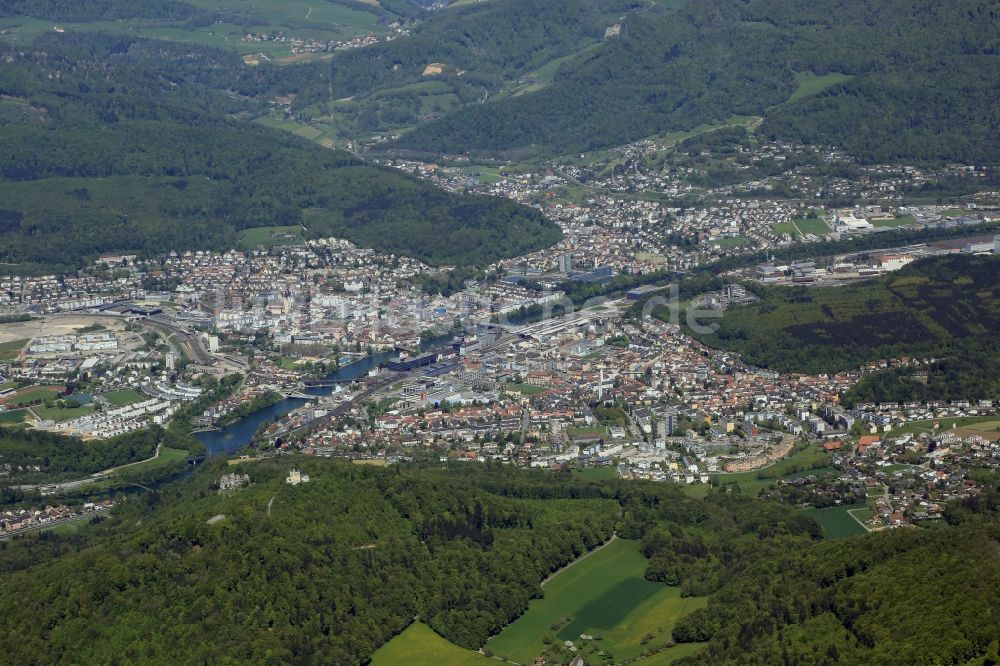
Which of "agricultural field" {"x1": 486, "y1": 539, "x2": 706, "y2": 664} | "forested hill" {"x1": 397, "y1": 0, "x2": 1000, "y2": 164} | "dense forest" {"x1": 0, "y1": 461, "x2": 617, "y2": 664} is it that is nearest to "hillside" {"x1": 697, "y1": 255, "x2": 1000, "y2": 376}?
"dense forest" {"x1": 0, "y1": 461, "x2": 617, "y2": 664}

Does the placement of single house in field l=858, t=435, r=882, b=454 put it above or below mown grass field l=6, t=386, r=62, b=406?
above

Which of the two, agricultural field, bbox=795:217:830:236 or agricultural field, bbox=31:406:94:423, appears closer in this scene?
agricultural field, bbox=31:406:94:423

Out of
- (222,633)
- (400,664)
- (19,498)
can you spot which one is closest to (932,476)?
(400,664)

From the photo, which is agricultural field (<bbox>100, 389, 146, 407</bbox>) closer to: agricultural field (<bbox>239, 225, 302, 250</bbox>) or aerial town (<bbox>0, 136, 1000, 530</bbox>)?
aerial town (<bbox>0, 136, 1000, 530</bbox>)

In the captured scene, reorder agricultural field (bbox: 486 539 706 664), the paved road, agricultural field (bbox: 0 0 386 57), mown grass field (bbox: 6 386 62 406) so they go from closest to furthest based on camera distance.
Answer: agricultural field (bbox: 486 539 706 664) → the paved road → mown grass field (bbox: 6 386 62 406) → agricultural field (bbox: 0 0 386 57)

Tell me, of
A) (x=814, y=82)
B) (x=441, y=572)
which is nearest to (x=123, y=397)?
(x=441, y=572)

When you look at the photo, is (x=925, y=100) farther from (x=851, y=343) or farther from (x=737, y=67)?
(x=851, y=343)

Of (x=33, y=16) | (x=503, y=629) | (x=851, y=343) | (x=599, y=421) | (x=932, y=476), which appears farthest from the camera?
(x=33, y=16)
